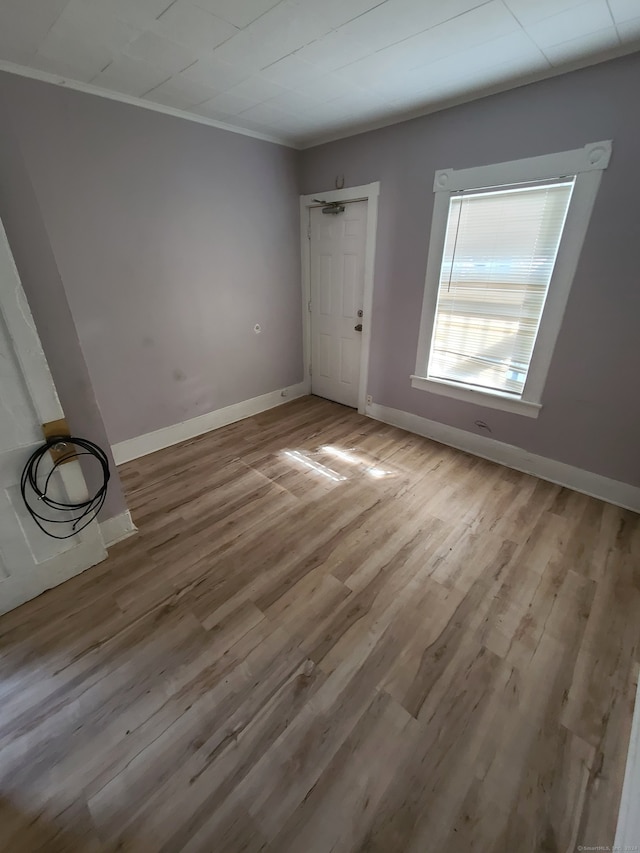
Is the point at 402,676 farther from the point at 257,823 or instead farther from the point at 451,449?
the point at 451,449

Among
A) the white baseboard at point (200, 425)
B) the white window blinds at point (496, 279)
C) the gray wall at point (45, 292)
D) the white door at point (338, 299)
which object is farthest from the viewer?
the white door at point (338, 299)

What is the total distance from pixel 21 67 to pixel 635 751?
434 cm

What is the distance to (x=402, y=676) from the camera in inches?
57.5

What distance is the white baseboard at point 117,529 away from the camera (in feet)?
6.93

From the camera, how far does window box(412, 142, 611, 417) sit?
7.34ft

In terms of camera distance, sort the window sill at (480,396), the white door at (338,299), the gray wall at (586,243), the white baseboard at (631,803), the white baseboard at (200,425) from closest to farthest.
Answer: the white baseboard at (631,803), the gray wall at (586,243), the window sill at (480,396), the white baseboard at (200,425), the white door at (338,299)

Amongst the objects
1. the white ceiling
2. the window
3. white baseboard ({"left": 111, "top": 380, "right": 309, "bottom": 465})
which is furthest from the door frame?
the white ceiling

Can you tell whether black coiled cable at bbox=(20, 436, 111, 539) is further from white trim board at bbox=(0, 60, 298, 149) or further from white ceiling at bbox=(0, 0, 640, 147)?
white trim board at bbox=(0, 60, 298, 149)

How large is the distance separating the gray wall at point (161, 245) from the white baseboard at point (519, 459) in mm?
1673

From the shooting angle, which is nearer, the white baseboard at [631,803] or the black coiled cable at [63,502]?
the white baseboard at [631,803]

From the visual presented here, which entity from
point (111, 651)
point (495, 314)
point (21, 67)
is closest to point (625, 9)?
point (495, 314)

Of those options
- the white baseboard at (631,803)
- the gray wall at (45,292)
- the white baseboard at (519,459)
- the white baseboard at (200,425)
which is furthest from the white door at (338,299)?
the white baseboard at (631,803)

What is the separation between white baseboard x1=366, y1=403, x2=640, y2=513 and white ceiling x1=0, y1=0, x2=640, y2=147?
2432 mm

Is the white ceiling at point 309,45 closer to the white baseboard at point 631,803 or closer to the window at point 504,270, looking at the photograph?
the window at point 504,270
